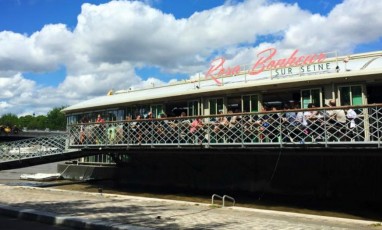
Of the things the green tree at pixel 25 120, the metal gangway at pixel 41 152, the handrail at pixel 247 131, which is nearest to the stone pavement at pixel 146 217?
the handrail at pixel 247 131

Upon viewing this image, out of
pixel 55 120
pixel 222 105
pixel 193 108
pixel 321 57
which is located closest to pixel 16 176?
pixel 193 108

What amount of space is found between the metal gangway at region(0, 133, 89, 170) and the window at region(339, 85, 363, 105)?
12.8 m

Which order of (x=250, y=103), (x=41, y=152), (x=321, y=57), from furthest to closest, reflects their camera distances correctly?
1. (x=41, y=152)
2. (x=250, y=103)
3. (x=321, y=57)

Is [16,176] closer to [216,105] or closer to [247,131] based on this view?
[216,105]

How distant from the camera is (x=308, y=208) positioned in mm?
14992

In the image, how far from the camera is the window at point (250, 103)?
Result: 57.9ft

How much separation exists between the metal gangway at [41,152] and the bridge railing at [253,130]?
2.06 meters

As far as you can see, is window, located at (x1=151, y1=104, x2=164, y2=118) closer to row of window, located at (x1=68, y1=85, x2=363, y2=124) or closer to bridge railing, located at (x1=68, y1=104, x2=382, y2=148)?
row of window, located at (x1=68, y1=85, x2=363, y2=124)

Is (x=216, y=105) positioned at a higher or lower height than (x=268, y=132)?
higher

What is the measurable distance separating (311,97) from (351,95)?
1.46 meters

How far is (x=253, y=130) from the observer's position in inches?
591

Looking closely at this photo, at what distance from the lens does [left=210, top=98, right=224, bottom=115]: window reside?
1881 centimetres

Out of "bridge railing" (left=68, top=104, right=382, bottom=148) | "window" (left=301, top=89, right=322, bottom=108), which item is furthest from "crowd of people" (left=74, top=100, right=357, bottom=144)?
"window" (left=301, top=89, right=322, bottom=108)

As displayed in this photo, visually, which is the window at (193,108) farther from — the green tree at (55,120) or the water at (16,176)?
the green tree at (55,120)
